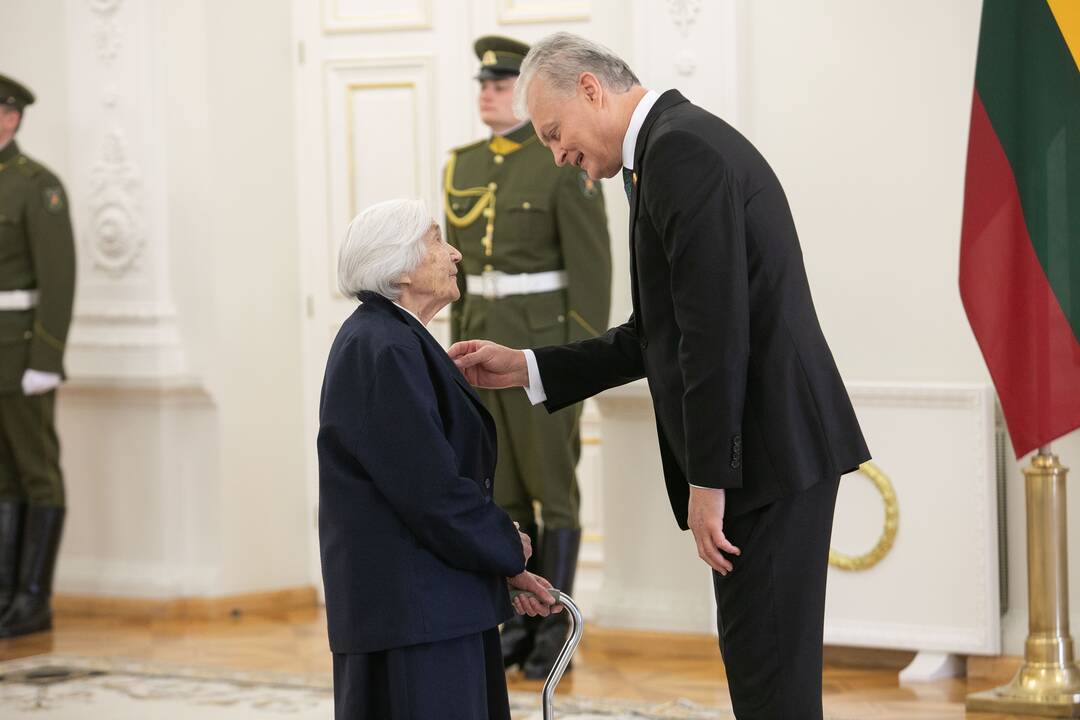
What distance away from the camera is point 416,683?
2346mm

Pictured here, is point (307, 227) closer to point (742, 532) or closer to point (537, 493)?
point (537, 493)

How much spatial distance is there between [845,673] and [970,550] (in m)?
0.55

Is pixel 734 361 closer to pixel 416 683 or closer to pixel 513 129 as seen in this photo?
pixel 416 683

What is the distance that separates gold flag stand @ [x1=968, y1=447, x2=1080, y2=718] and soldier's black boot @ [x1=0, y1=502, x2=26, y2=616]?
338 cm

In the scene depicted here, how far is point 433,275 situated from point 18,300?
3208mm

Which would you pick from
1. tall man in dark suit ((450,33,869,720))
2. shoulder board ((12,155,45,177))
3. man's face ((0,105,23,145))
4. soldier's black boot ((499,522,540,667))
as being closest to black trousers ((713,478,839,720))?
tall man in dark suit ((450,33,869,720))

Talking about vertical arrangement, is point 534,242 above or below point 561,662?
above

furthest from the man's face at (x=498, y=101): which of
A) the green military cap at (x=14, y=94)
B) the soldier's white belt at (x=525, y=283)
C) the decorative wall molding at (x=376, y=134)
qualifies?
the green military cap at (x=14, y=94)

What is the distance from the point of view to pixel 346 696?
2.40 meters

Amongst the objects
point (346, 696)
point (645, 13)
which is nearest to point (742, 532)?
point (346, 696)

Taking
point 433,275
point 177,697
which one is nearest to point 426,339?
point 433,275

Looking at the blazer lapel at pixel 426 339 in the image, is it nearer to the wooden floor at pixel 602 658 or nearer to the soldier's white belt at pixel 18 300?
the wooden floor at pixel 602 658

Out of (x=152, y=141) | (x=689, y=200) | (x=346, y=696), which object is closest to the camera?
(x=689, y=200)

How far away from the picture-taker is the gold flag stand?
391cm
